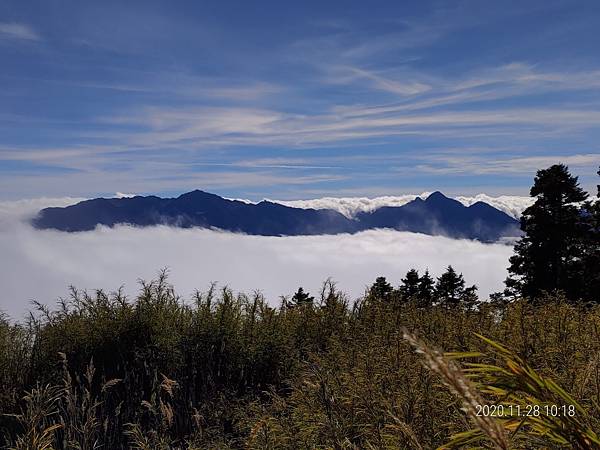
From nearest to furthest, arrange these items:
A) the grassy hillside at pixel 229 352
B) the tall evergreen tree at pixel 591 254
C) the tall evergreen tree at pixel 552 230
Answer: the grassy hillside at pixel 229 352, the tall evergreen tree at pixel 591 254, the tall evergreen tree at pixel 552 230

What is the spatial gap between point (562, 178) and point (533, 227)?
276 centimetres

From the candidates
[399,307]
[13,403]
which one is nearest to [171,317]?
[13,403]

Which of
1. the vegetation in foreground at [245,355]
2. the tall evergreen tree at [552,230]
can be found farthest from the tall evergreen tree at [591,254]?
the vegetation in foreground at [245,355]

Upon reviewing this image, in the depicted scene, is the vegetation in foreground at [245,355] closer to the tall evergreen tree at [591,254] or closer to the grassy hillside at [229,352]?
the grassy hillside at [229,352]

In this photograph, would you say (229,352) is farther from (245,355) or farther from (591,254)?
(591,254)

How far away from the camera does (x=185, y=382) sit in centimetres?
810

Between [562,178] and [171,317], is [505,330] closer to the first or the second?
[171,317]

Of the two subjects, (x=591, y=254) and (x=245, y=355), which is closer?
(x=245, y=355)

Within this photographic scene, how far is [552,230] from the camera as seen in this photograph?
87.5 feet

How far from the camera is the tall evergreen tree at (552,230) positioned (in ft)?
86.4
